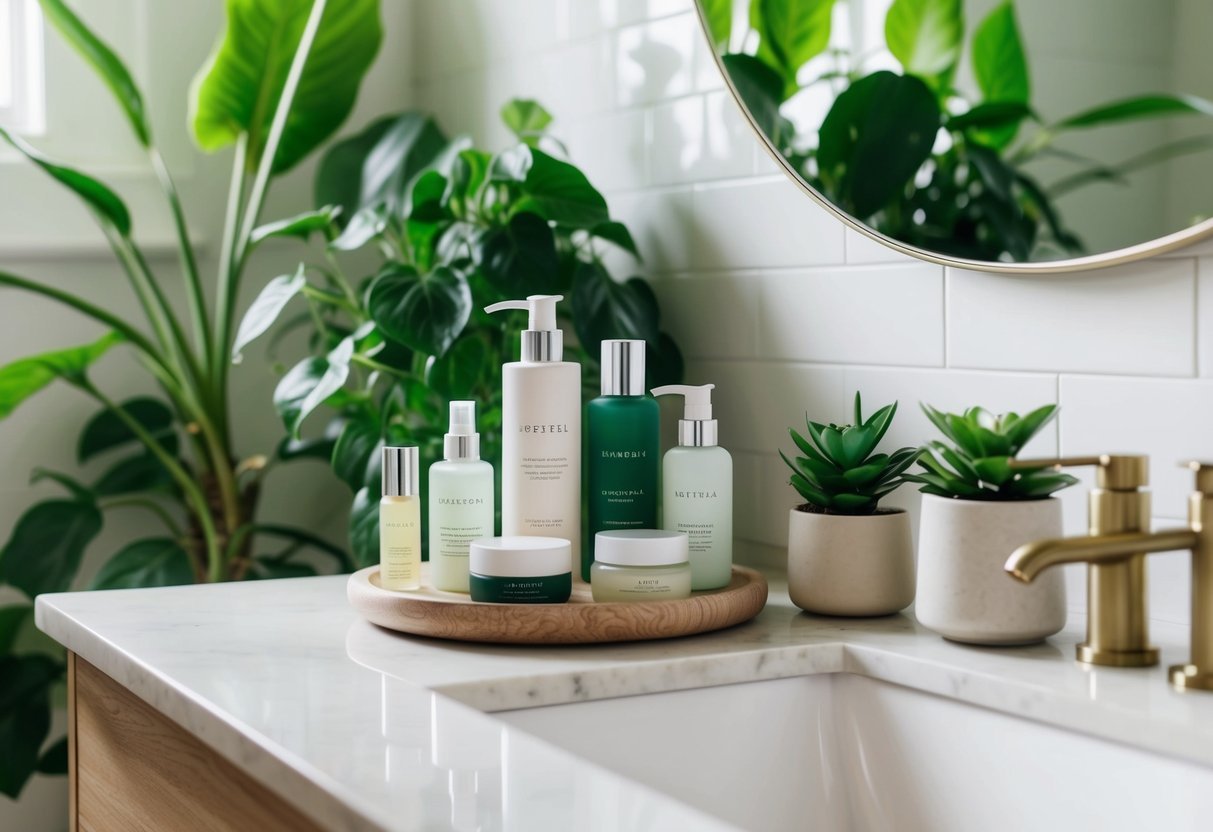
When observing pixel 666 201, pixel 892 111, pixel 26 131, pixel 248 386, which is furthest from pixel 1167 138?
pixel 26 131

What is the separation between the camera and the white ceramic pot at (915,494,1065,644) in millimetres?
979

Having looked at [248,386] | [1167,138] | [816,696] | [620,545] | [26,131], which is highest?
[26,131]

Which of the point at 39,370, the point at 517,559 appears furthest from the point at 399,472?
the point at 39,370

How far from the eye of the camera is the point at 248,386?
198cm

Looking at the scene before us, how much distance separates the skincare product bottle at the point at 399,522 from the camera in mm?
1130

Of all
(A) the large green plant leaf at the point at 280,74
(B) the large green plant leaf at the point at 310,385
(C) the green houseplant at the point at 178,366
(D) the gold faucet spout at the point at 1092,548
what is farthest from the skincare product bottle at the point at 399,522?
(A) the large green plant leaf at the point at 280,74

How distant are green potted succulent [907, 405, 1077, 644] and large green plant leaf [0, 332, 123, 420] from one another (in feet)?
3.58

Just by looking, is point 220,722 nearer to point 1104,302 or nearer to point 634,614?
point 634,614

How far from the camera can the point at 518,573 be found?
1055mm

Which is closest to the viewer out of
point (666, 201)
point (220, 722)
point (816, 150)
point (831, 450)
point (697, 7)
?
point (220, 722)

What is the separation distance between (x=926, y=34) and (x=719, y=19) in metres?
0.28

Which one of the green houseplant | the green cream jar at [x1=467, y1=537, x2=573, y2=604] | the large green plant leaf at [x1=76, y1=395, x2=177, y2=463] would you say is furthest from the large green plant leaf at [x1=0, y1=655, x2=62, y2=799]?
the green cream jar at [x1=467, y1=537, x2=573, y2=604]

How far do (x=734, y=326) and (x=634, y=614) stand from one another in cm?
48

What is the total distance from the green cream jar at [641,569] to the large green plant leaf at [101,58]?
1.00m
